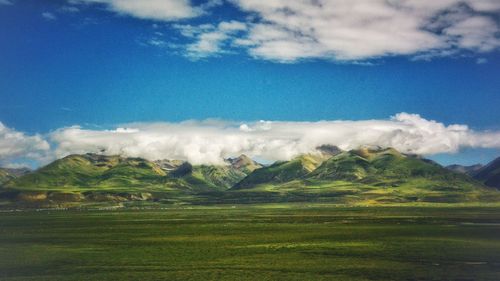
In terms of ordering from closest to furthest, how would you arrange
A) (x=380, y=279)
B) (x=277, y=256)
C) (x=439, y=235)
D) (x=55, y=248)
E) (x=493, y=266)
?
1. (x=380, y=279)
2. (x=493, y=266)
3. (x=277, y=256)
4. (x=55, y=248)
5. (x=439, y=235)

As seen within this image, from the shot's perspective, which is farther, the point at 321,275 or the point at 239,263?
the point at 239,263

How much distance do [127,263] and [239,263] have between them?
16.4 m

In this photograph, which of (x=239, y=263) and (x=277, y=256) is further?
(x=277, y=256)

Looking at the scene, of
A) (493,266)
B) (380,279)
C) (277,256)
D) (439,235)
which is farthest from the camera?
(439,235)

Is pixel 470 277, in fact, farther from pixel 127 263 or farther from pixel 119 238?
pixel 119 238

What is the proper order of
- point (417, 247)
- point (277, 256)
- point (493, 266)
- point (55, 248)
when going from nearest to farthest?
point (493, 266), point (277, 256), point (417, 247), point (55, 248)

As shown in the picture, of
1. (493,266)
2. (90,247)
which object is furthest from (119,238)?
(493,266)

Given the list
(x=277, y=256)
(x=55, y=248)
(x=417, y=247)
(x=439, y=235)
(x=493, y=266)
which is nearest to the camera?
(x=493, y=266)

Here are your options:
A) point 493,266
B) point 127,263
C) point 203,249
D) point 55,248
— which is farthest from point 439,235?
point 55,248

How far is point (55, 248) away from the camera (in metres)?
94.6

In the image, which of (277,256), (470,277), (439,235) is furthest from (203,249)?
(439,235)

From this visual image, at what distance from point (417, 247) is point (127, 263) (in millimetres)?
50128

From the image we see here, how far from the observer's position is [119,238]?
376 feet

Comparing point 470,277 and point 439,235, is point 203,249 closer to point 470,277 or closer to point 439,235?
point 470,277
